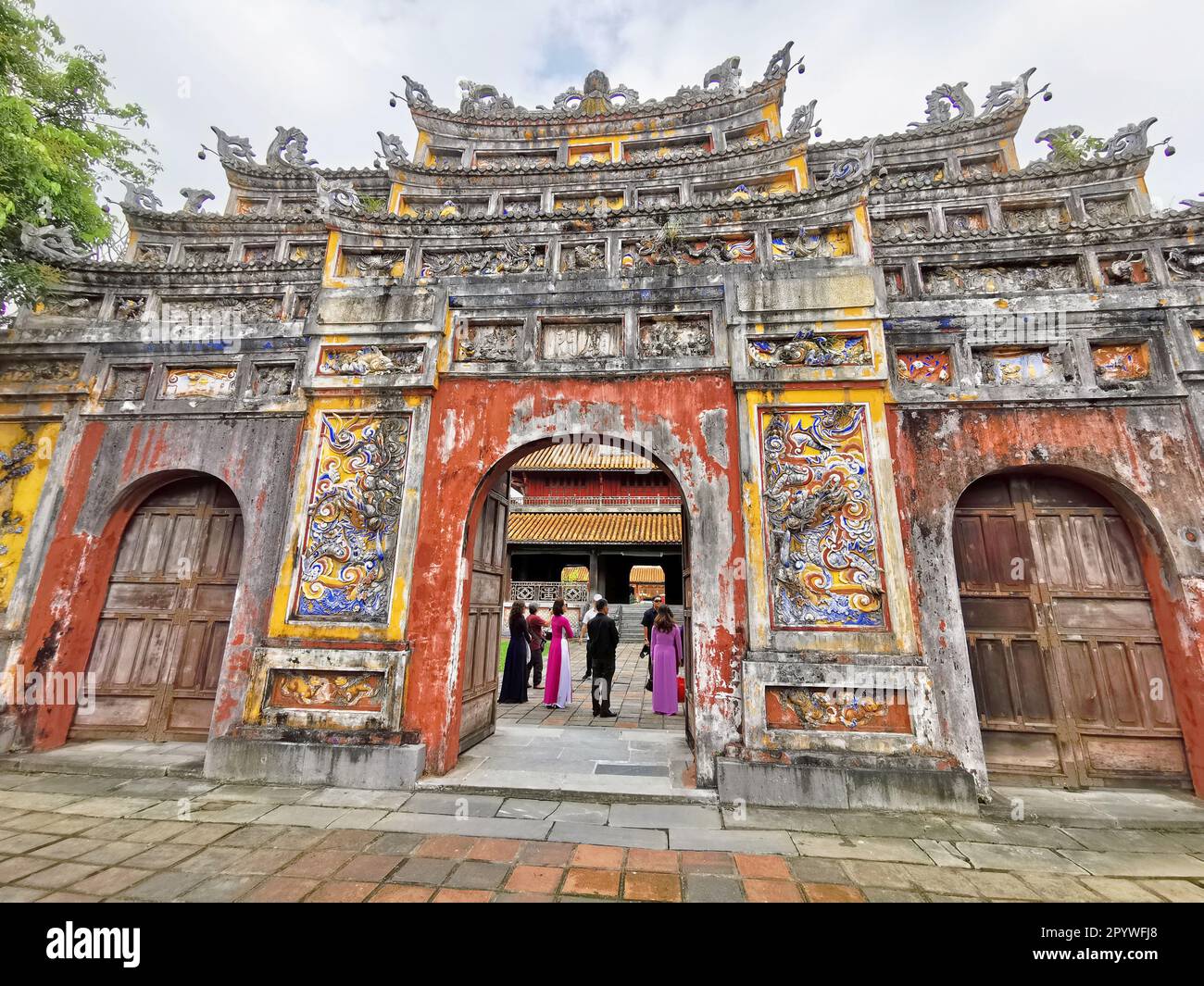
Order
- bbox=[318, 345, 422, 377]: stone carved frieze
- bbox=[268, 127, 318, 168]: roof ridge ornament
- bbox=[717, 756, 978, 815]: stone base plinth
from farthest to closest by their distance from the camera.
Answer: bbox=[268, 127, 318, 168]: roof ridge ornament
bbox=[318, 345, 422, 377]: stone carved frieze
bbox=[717, 756, 978, 815]: stone base plinth

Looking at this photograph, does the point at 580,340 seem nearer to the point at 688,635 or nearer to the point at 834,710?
the point at 688,635

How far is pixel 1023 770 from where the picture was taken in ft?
15.6

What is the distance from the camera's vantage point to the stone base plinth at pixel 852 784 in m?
4.16

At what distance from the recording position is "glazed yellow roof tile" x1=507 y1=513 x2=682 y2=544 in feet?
63.5

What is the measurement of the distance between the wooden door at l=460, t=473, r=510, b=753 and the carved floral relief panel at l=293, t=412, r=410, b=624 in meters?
0.93

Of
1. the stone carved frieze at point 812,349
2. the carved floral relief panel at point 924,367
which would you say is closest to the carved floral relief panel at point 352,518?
A: the stone carved frieze at point 812,349

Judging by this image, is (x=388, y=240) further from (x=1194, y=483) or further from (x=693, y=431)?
(x=1194, y=483)

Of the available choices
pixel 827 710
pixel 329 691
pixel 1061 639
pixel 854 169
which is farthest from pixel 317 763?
pixel 854 169

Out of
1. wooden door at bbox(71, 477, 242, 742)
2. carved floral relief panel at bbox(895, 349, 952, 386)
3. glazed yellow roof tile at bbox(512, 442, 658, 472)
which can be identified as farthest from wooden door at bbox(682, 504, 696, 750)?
glazed yellow roof tile at bbox(512, 442, 658, 472)

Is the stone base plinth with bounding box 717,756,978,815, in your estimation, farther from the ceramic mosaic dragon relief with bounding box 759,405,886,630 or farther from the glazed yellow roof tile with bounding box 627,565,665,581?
the glazed yellow roof tile with bounding box 627,565,665,581

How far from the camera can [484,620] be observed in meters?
6.25

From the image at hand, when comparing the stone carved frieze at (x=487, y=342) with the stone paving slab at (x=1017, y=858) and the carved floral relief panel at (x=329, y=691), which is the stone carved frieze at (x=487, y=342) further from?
the stone paving slab at (x=1017, y=858)

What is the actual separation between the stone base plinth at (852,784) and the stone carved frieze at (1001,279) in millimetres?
4692

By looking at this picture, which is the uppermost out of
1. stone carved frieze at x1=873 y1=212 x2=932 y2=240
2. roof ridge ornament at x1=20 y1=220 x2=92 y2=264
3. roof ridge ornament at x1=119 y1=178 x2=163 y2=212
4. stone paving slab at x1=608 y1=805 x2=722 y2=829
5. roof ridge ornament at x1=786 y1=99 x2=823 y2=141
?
roof ridge ornament at x1=786 y1=99 x2=823 y2=141
